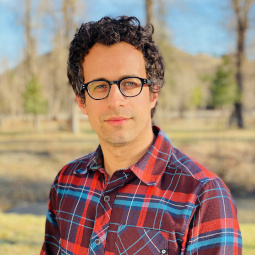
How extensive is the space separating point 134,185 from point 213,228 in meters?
0.36

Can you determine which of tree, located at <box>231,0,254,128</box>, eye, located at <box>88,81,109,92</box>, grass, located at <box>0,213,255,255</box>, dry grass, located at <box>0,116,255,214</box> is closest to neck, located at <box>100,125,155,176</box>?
eye, located at <box>88,81,109,92</box>

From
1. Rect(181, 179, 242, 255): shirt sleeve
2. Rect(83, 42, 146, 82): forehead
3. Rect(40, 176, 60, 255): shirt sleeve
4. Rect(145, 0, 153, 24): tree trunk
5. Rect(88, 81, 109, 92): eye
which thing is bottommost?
Rect(40, 176, 60, 255): shirt sleeve

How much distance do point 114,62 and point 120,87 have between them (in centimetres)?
11

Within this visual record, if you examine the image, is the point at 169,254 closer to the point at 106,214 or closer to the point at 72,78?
the point at 106,214

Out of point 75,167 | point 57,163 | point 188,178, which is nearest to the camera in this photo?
point 188,178

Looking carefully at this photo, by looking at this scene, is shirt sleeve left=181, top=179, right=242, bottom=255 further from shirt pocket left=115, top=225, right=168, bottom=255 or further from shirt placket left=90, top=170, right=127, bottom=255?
shirt placket left=90, top=170, right=127, bottom=255

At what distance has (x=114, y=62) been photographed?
1.43 meters

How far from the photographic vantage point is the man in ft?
3.90

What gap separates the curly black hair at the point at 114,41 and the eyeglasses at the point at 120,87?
0.34 feet

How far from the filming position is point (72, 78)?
1.73 metres

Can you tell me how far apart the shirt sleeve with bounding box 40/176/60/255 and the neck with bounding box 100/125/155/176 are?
38 centimetres

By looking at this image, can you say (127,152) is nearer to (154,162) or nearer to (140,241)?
(154,162)

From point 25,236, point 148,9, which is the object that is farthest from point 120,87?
point 148,9

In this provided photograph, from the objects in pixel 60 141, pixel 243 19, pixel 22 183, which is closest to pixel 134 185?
pixel 22 183
